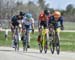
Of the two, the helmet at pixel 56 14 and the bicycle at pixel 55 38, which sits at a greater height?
the helmet at pixel 56 14

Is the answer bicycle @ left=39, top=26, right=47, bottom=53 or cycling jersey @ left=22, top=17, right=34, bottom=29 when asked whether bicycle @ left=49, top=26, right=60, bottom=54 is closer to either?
bicycle @ left=39, top=26, right=47, bottom=53

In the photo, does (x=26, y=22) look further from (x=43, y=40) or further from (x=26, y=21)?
(x=43, y=40)

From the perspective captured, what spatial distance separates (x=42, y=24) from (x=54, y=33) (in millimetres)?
918

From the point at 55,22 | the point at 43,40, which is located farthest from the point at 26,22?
the point at 55,22

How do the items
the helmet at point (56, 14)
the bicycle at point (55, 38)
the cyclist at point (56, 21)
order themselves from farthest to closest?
the bicycle at point (55, 38) → the cyclist at point (56, 21) → the helmet at point (56, 14)

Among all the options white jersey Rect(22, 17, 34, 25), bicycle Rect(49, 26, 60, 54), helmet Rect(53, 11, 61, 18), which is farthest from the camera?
white jersey Rect(22, 17, 34, 25)

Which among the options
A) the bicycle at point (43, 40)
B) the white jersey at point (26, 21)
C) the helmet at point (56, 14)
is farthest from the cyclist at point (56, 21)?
the white jersey at point (26, 21)

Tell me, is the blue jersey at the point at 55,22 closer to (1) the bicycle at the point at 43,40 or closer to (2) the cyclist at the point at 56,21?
(2) the cyclist at the point at 56,21

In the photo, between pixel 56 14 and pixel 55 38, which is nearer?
pixel 56 14

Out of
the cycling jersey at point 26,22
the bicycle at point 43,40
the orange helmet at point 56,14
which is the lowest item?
the bicycle at point 43,40

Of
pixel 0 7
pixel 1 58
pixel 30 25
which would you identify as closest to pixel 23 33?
pixel 30 25

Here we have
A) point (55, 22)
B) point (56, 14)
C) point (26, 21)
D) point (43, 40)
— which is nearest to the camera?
point (56, 14)

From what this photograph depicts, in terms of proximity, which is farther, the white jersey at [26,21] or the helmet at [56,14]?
the white jersey at [26,21]


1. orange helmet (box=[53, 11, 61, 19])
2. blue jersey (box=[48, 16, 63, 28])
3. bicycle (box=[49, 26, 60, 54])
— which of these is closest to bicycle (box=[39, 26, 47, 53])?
bicycle (box=[49, 26, 60, 54])
